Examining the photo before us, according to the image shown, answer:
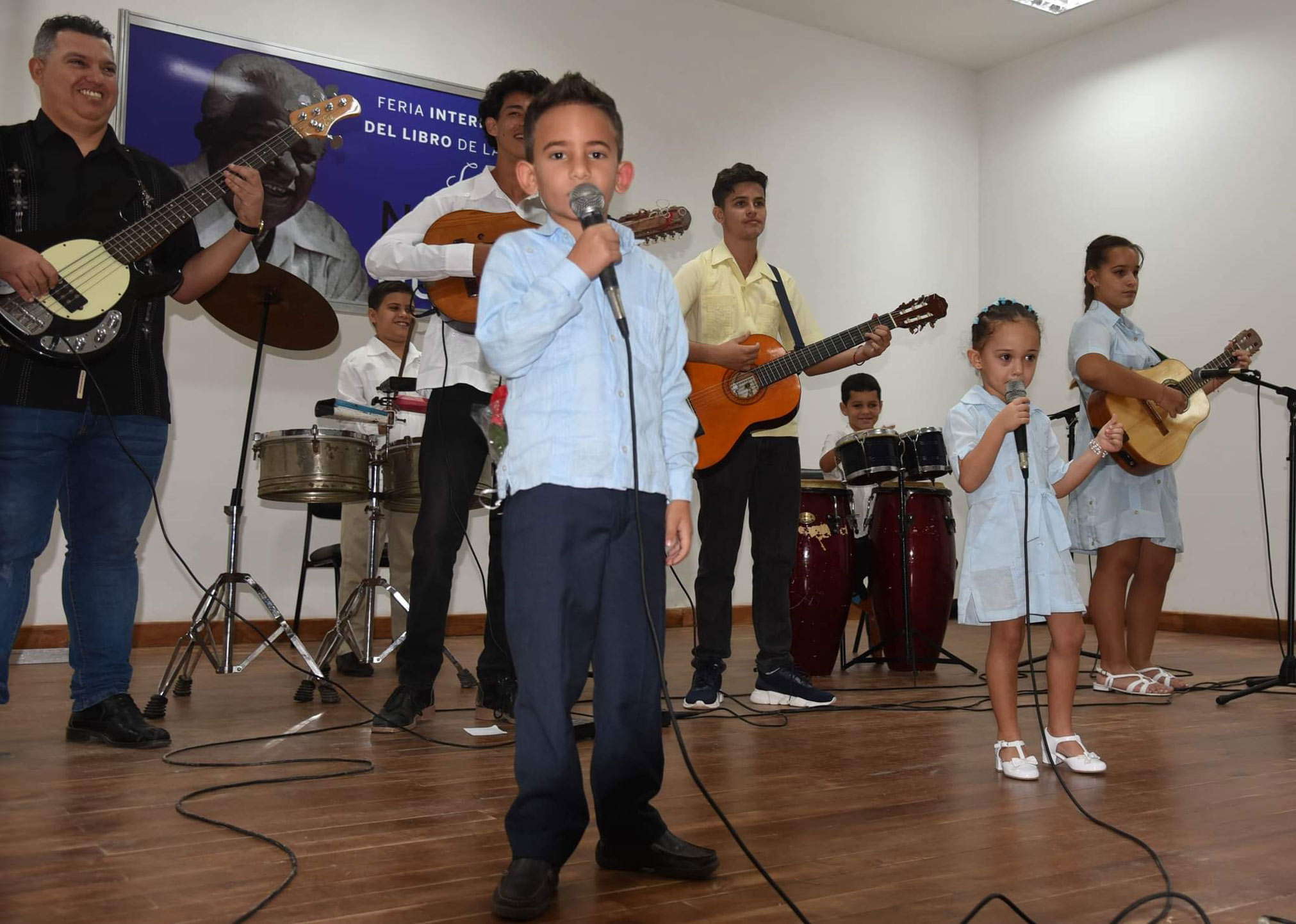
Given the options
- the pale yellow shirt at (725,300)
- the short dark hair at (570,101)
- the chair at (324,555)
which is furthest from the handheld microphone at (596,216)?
the chair at (324,555)

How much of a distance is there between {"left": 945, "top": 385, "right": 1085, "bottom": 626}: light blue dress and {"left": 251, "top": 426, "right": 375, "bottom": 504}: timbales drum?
77.6 inches

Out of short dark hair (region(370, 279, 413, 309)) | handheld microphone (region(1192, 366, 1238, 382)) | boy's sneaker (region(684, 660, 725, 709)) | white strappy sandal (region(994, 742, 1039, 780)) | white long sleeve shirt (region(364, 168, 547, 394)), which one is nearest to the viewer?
white strappy sandal (region(994, 742, 1039, 780))

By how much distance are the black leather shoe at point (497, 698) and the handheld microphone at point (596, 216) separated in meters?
1.65

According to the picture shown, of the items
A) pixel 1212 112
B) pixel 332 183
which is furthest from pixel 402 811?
pixel 1212 112

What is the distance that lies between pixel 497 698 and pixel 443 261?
118 centimetres

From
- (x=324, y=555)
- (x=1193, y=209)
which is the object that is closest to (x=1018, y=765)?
(x=324, y=555)

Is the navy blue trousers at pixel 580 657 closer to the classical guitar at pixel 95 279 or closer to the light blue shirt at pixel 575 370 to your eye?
the light blue shirt at pixel 575 370

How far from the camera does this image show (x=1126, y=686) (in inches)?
146

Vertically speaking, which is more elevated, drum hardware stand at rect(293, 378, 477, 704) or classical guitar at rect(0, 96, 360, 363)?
classical guitar at rect(0, 96, 360, 363)

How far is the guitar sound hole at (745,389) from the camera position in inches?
132

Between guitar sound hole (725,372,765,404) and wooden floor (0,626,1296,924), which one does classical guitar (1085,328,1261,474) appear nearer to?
wooden floor (0,626,1296,924)

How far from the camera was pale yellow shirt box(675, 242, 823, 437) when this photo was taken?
351 centimetres

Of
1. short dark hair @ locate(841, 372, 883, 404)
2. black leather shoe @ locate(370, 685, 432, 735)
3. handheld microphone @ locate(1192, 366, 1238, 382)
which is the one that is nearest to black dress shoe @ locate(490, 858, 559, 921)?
black leather shoe @ locate(370, 685, 432, 735)

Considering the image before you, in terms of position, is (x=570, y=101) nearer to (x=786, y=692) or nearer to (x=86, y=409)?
(x=86, y=409)
